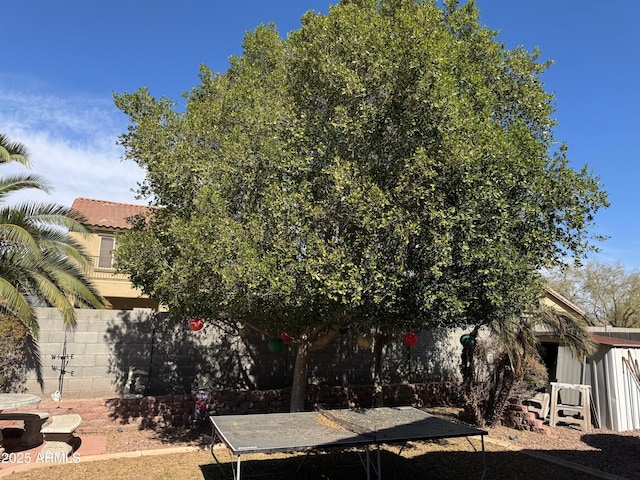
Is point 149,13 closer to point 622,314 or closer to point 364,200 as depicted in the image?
point 364,200

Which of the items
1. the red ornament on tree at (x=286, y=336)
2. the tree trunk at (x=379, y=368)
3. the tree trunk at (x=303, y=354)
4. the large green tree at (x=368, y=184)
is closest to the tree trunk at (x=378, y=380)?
the tree trunk at (x=379, y=368)

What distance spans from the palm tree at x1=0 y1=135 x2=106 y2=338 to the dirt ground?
9.01 ft

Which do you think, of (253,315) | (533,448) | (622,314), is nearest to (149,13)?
(253,315)

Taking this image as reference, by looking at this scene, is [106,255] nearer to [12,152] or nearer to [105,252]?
[105,252]

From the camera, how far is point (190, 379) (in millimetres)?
10172

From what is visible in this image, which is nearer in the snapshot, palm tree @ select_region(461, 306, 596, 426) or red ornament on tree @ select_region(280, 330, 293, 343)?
red ornament on tree @ select_region(280, 330, 293, 343)

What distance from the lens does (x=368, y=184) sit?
6.45 metres

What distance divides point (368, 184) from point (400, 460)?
15.3 ft

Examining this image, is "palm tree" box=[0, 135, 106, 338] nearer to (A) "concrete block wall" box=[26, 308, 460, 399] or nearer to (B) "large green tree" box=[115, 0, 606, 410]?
(A) "concrete block wall" box=[26, 308, 460, 399]

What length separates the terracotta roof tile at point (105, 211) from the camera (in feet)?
59.1

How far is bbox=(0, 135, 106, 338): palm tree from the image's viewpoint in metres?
8.89

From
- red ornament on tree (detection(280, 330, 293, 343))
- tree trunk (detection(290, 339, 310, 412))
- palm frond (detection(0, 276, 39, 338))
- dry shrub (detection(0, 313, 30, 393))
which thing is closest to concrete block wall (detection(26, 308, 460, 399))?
dry shrub (detection(0, 313, 30, 393))

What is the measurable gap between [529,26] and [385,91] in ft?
18.1

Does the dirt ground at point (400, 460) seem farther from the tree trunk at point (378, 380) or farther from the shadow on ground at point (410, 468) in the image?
the tree trunk at point (378, 380)
